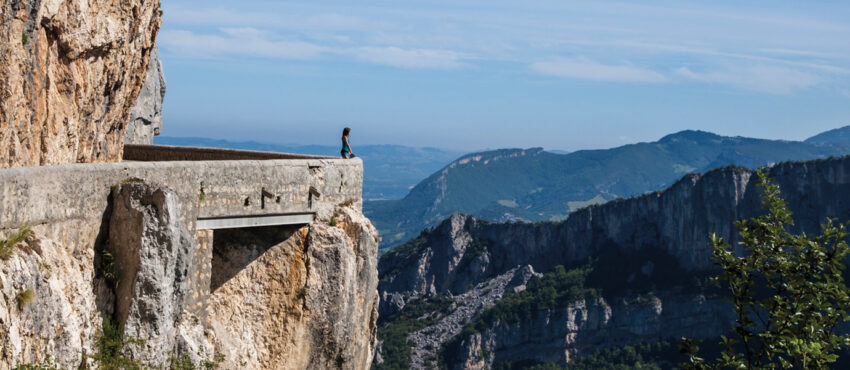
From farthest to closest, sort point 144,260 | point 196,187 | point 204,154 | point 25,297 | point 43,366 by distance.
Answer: point 204,154
point 196,187
point 144,260
point 43,366
point 25,297

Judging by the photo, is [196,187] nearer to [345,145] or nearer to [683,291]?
[345,145]

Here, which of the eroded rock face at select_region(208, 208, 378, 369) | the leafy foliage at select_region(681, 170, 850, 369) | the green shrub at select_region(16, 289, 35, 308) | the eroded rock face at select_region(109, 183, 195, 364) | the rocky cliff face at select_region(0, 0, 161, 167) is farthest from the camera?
the eroded rock face at select_region(208, 208, 378, 369)

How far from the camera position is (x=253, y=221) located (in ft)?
62.4

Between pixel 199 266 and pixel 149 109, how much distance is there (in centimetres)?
3163

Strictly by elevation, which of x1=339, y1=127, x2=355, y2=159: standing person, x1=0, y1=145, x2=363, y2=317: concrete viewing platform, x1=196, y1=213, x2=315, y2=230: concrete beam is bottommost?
x1=196, y1=213, x2=315, y2=230: concrete beam

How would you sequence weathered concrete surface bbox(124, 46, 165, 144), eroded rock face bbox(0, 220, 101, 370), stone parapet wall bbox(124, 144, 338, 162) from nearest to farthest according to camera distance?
eroded rock face bbox(0, 220, 101, 370) < stone parapet wall bbox(124, 144, 338, 162) < weathered concrete surface bbox(124, 46, 165, 144)

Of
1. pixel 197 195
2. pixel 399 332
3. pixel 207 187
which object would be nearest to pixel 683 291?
pixel 399 332

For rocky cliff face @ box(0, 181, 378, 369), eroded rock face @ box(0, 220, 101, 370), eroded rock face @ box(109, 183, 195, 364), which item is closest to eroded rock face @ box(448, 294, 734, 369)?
rocky cliff face @ box(0, 181, 378, 369)

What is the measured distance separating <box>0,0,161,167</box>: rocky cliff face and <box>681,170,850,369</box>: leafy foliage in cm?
1302

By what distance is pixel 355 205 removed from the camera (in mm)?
22109

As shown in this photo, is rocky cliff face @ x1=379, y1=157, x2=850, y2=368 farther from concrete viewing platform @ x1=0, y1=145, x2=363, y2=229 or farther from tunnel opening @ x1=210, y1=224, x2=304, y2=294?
tunnel opening @ x1=210, y1=224, x2=304, y2=294

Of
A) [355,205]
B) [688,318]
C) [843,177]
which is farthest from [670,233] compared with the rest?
[355,205]

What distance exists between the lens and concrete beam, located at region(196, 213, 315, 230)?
1795 centimetres

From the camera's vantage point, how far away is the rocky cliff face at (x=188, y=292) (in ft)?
46.1
